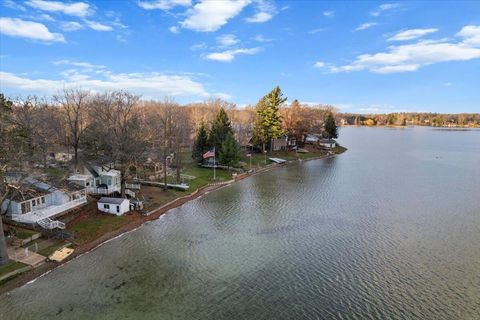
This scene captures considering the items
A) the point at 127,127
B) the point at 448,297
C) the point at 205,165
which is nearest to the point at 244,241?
the point at 448,297

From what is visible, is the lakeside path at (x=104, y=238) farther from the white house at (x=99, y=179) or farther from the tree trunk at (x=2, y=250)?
the white house at (x=99, y=179)

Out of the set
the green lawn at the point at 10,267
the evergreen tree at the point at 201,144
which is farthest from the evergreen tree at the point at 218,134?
the green lawn at the point at 10,267

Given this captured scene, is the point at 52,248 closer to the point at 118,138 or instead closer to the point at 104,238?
the point at 104,238

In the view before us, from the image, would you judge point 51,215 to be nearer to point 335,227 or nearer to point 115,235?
point 115,235

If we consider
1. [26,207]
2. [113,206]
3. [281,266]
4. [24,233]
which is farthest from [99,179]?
[281,266]

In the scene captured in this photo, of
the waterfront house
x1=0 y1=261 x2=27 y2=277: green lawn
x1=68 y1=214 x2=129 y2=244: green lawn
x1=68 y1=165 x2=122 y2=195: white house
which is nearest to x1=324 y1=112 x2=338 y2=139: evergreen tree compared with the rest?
the waterfront house

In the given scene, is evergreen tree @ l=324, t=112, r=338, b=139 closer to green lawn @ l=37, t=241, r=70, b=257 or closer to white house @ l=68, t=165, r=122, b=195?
white house @ l=68, t=165, r=122, b=195
